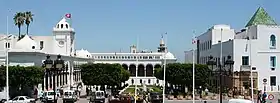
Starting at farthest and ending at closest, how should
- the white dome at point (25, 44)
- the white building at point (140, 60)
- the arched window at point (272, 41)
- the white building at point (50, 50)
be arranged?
the white building at point (140, 60), the arched window at point (272, 41), the white dome at point (25, 44), the white building at point (50, 50)

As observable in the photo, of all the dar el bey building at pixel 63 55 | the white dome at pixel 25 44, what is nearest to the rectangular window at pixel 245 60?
the dar el bey building at pixel 63 55

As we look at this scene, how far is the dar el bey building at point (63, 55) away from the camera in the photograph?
52969 mm

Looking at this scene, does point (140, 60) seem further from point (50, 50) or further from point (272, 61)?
point (272, 61)

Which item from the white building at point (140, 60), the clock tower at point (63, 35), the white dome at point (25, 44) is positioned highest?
the clock tower at point (63, 35)

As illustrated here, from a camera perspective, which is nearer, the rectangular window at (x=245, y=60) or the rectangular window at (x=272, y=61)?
the rectangular window at (x=272, y=61)

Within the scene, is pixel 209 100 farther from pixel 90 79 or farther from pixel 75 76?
pixel 75 76

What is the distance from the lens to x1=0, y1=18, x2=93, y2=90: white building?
52938 mm

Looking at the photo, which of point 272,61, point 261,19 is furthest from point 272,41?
point 261,19

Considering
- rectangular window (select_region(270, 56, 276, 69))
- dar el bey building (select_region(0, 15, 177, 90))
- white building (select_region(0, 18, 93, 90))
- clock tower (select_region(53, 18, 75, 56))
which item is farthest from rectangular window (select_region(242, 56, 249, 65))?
clock tower (select_region(53, 18, 75, 56))

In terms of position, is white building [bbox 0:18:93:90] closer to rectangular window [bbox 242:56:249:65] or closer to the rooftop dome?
the rooftop dome

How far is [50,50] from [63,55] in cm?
987

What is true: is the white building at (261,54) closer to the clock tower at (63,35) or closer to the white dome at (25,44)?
the white dome at (25,44)

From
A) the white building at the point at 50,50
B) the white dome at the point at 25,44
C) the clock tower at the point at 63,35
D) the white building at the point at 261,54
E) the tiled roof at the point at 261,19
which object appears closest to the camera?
the white building at the point at 50,50

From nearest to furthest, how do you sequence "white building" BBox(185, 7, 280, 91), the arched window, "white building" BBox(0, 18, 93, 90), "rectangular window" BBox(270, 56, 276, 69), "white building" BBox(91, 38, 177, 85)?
"white building" BBox(0, 18, 93, 90) < "white building" BBox(185, 7, 280, 91) < "rectangular window" BBox(270, 56, 276, 69) < the arched window < "white building" BBox(91, 38, 177, 85)
